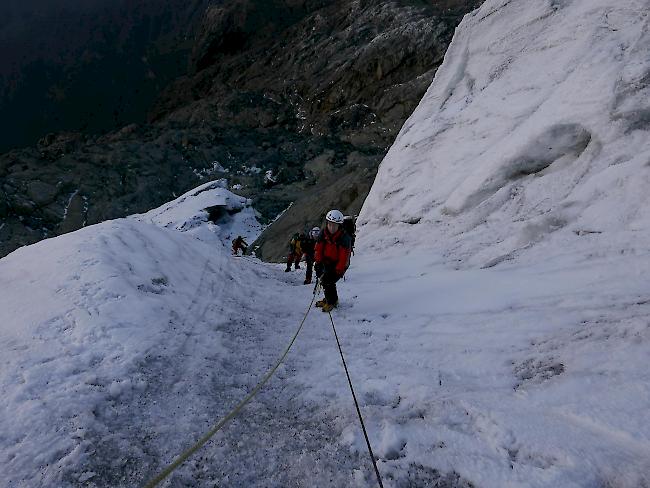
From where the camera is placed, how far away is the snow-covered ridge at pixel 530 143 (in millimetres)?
8375

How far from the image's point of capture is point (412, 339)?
5.98 meters

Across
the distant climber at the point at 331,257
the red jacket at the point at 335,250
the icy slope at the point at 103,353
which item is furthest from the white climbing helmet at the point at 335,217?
the icy slope at the point at 103,353

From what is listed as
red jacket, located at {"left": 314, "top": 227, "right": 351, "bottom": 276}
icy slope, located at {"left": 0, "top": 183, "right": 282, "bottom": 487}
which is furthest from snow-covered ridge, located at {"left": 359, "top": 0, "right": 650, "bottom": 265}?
icy slope, located at {"left": 0, "top": 183, "right": 282, "bottom": 487}

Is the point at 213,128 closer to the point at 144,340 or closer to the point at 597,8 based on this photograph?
the point at 597,8

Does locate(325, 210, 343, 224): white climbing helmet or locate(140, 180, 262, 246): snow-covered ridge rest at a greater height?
locate(325, 210, 343, 224): white climbing helmet

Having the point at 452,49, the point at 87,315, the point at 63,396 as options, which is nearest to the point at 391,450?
the point at 63,396

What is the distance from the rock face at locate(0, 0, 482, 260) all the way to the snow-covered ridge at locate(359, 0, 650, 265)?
101ft

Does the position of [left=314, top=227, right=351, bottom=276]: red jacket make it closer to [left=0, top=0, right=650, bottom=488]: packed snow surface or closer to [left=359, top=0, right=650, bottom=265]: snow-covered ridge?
[left=0, top=0, right=650, bottom=488]: packed snow surface

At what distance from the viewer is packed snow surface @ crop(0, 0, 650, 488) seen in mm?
3490

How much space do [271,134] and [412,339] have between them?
287ft

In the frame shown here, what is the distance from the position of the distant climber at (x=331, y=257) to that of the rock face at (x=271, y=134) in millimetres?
38006

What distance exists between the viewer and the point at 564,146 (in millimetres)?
10250

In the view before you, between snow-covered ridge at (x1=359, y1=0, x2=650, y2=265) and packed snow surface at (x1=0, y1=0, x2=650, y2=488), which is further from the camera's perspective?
snow-covered ridge at (x1=359, y1=0, x2=650, y2=265)

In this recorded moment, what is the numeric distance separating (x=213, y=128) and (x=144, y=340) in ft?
288
